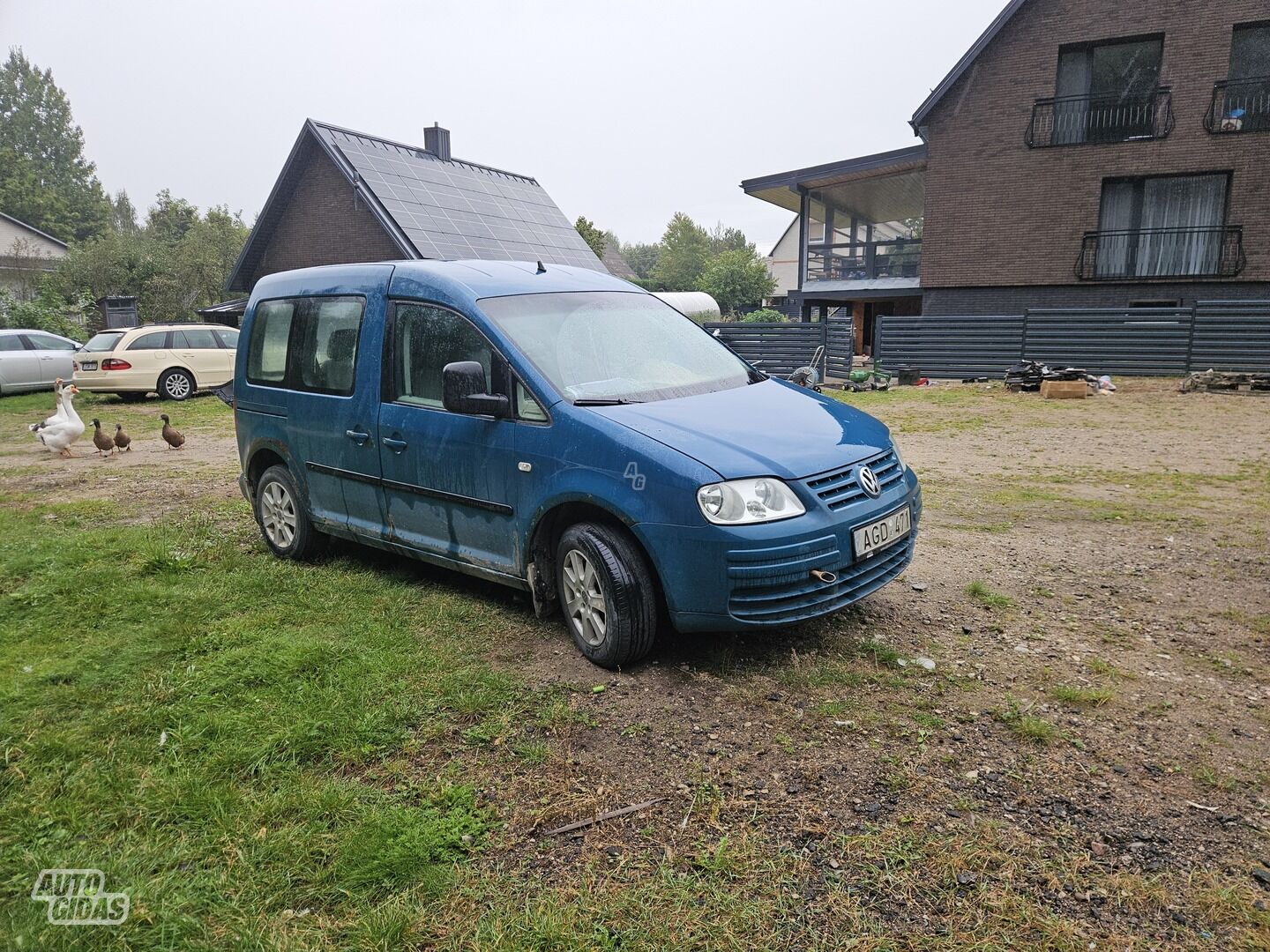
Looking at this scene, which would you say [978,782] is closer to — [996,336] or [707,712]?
[707,712]

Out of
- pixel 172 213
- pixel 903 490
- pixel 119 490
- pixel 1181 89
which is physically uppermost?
pixel 172 213

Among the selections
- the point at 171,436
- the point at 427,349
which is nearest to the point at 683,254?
the point at 171,436

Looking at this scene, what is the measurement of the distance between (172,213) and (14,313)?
4828cm

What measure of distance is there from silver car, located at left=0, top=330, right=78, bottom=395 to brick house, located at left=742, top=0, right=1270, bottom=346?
22.3 m

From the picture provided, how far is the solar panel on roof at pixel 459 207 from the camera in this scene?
2355cm

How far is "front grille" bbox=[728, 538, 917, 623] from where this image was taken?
378 centimetres

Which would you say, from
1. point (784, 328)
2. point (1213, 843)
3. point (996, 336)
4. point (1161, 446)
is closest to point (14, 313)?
point (784, 328)

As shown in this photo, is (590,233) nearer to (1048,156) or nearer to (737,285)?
(737,285)

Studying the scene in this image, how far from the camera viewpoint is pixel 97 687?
159 inches

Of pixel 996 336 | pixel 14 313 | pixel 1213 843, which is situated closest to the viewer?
pixel 1213 843

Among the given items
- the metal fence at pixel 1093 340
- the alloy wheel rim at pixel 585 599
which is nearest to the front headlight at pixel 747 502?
the alloy wheel rim at pixel 585 599

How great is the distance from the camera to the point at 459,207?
25.9 meters

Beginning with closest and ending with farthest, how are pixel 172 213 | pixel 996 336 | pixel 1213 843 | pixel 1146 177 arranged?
pixel 1213 843, pixel 996 336, pixel 1146 177, pixel 172 213

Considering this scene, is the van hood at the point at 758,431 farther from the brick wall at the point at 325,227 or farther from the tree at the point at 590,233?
the tree at the point at 590,233
